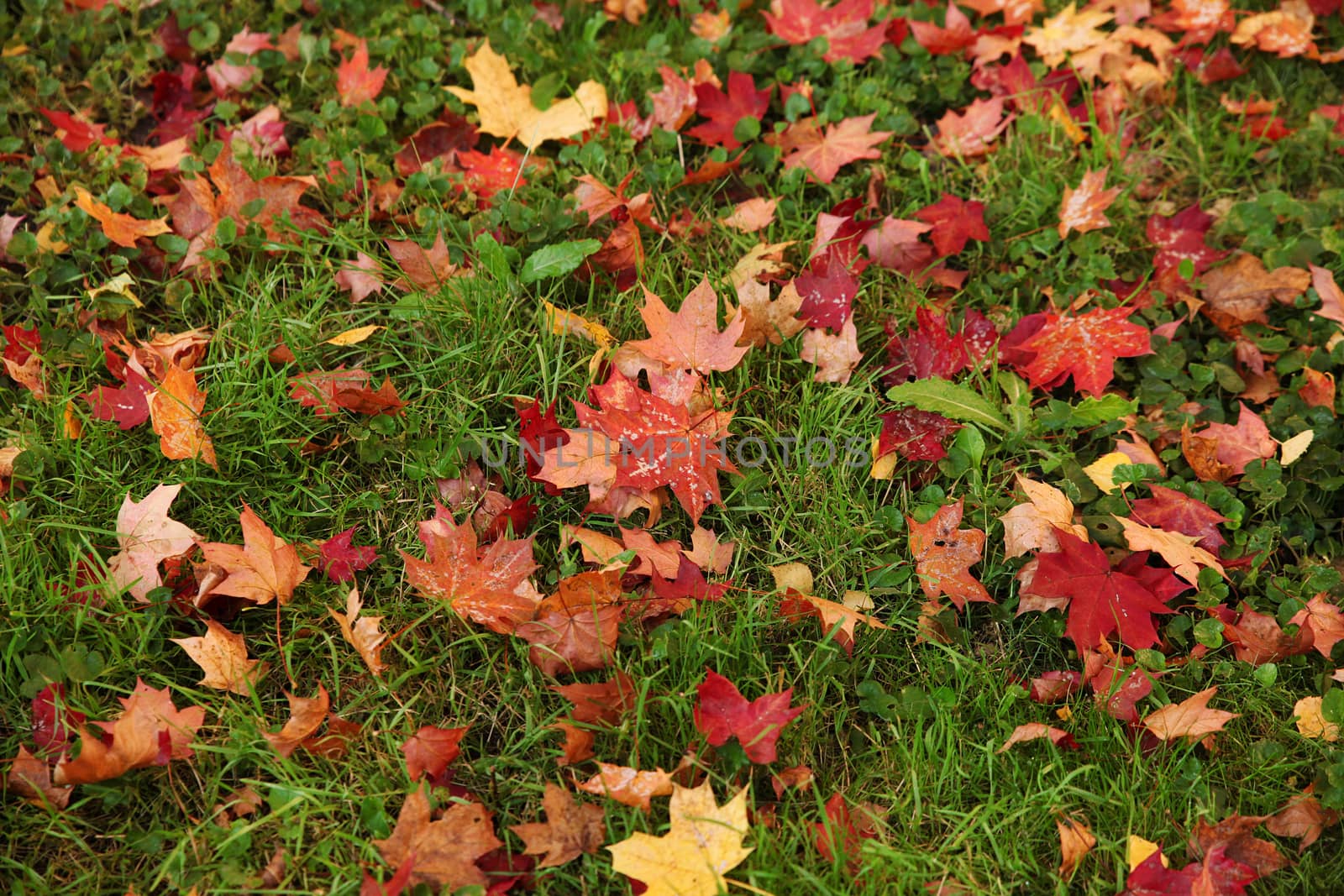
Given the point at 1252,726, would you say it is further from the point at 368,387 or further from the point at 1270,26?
the point at 1270,26

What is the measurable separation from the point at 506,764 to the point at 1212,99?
276 cm

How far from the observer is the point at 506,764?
71.3 inches

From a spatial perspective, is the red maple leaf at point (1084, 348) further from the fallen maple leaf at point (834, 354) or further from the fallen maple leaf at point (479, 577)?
the fallen maple leaf at point (479, 577)

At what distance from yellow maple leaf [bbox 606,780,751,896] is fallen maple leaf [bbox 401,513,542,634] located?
1.58 feet

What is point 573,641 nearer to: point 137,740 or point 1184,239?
point 137,740

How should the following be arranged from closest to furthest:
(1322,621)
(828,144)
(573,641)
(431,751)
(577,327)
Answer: (431,751) < (573,641) < (1322,621) < (577,327) < (828,144)

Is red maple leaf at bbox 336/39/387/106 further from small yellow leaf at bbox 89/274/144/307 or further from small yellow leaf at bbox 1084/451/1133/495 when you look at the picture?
small yellow leaf at bbox 1084/451/1133/495

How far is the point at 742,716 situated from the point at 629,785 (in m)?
0.24

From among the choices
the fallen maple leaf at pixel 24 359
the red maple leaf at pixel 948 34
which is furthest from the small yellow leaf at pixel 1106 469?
the fallen maple leaf at pixel 24 359

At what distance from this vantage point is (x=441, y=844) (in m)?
1.66

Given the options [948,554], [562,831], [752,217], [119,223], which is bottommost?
[562,831]

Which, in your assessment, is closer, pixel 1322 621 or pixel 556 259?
pixel 1322 621

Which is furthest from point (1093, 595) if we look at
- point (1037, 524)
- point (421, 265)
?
point (421, 265)

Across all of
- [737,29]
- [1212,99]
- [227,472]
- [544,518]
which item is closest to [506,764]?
[544,518]
